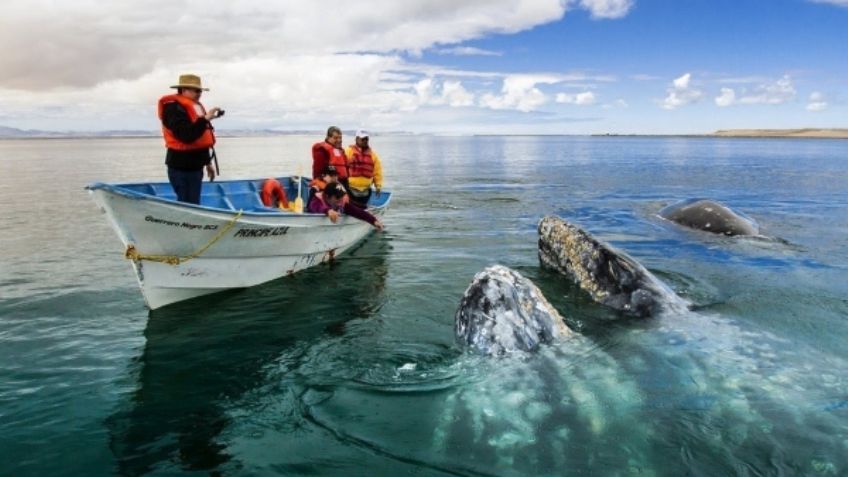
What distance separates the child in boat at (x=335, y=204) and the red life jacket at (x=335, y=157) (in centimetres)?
97

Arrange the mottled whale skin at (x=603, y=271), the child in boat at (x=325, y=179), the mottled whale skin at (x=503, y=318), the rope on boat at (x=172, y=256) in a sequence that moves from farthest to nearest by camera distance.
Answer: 1. the child in boat at (x=325, y=179)
2. the rope on boat at (x=172, y=256)
3. the mottled whale skin at (x=603, y=271)
4. the mottled whale skin at (x=503, y=318)

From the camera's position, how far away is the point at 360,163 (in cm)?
1515

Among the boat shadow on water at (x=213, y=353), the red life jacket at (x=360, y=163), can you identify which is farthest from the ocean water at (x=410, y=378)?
the red life jacket at (x=360, y=163)

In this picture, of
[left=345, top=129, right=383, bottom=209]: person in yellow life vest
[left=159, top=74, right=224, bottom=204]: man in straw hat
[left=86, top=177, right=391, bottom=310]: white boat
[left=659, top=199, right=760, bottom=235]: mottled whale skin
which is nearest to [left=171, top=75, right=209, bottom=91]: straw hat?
[left=159, top=74, right=224, bottom=204]: man in straw hat

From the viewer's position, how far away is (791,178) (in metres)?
35.8

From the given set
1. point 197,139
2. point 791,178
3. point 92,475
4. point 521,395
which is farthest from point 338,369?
point 791,178

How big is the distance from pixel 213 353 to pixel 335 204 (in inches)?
226

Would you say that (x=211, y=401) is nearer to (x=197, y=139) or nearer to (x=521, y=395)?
(x=521, y=395)

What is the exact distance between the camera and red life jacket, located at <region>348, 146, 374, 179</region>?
49.5 feet

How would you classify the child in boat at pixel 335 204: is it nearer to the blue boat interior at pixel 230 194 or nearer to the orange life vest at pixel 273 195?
the blue boat interior at pixel 230 194

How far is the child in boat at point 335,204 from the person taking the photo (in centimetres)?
1270

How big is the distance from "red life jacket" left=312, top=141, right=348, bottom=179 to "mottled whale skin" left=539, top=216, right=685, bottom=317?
535cm

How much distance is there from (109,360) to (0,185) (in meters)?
31.3

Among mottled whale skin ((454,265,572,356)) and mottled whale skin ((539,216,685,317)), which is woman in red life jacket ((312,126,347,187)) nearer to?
mottled whale skin ((539,216,685,317))
